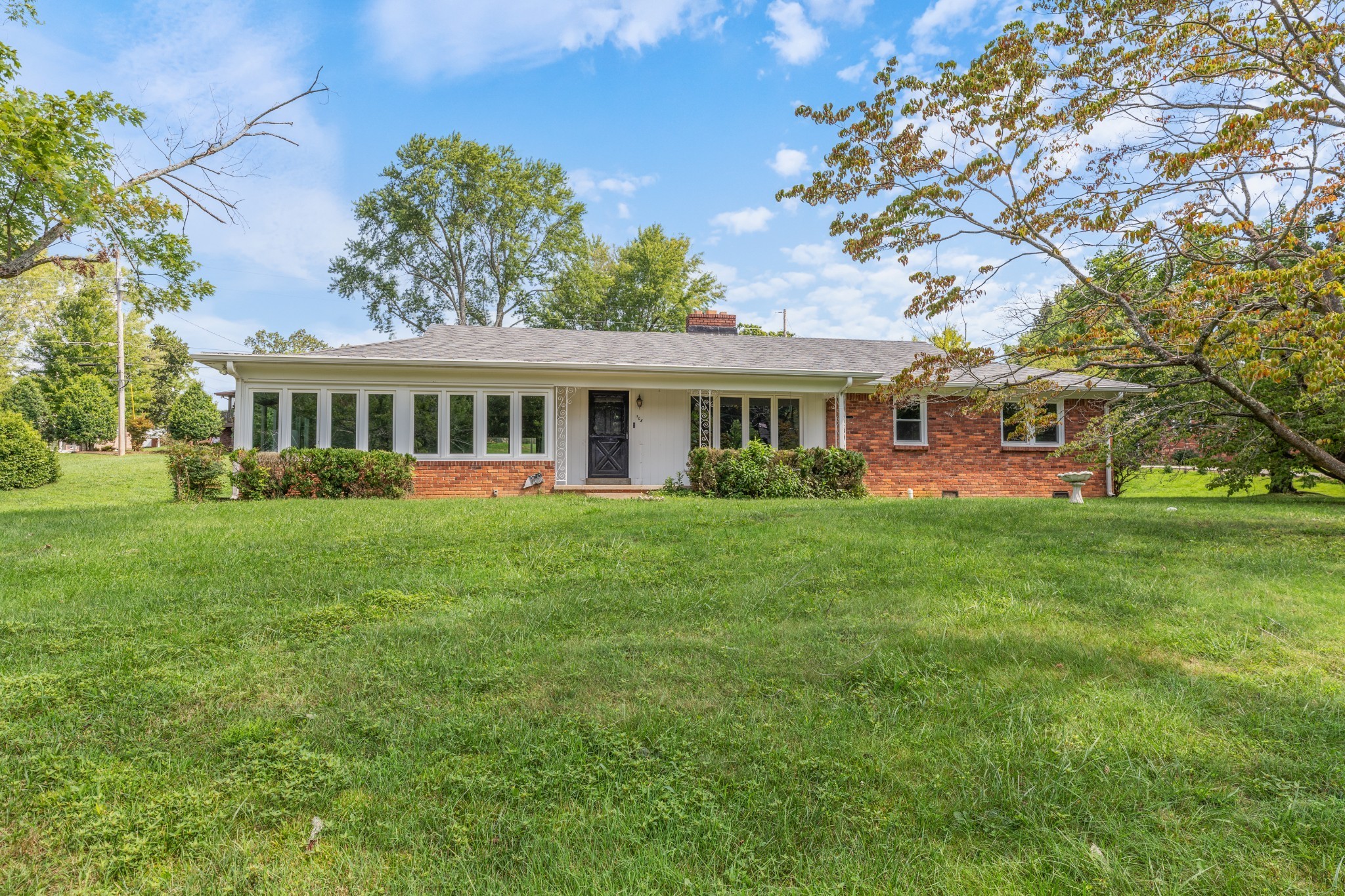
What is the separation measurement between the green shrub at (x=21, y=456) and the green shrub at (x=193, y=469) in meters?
8.18

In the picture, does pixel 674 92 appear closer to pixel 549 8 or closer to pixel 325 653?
pixel 549 8

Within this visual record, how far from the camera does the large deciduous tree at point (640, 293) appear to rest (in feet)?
107

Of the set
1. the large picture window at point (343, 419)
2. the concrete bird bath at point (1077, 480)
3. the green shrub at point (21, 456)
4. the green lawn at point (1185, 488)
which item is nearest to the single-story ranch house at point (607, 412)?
the large picture window at point (343, 419)

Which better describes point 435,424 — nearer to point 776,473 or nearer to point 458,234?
point 776,473

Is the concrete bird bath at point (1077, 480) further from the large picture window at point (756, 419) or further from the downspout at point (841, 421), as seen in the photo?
the large picture window at point (756, 419)

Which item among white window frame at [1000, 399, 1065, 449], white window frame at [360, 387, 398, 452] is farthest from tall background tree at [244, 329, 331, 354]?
white window frame at [1000, 399, 1065, 449]

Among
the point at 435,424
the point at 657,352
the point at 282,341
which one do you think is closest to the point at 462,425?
the point at 435,424

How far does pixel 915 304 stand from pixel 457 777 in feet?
24.1

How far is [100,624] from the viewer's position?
4266 mm

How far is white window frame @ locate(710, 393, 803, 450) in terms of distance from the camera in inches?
601

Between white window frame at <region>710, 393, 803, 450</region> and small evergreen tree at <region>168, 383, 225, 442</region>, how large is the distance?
71.8 ft

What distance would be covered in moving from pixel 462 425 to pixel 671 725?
11953 millimetres

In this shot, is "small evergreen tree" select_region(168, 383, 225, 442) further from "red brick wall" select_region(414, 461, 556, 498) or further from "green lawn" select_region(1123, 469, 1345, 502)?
"green lawn" select_region(1123, 469, 1345, 502)

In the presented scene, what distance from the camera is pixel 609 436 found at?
15344 mm
